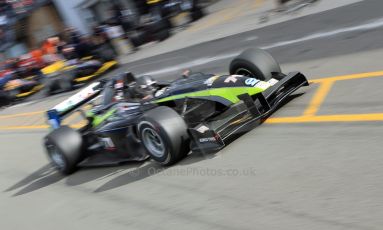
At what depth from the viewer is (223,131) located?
5.43m

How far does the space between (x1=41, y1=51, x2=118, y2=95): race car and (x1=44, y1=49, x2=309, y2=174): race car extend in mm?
8408

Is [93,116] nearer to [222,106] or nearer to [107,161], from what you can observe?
[107,161]

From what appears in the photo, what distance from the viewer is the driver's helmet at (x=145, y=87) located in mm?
6789

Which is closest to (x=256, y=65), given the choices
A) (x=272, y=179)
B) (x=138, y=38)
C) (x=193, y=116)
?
(x=193, y=116)

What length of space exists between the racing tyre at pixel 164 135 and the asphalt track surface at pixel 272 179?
20 centimetres

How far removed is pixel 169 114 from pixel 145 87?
4.87ft

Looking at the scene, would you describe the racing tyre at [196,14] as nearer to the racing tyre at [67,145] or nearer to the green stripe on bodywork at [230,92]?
the racing tyre at [67,145]

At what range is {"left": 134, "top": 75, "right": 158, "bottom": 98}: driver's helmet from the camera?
22.3ft

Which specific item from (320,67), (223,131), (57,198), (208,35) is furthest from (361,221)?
(208,35)

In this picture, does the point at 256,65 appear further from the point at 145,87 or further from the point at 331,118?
the point at 145,87

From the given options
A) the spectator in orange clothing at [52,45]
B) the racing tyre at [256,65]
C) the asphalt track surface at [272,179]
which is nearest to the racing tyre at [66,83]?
the spectator in orange clothing at [52,45]

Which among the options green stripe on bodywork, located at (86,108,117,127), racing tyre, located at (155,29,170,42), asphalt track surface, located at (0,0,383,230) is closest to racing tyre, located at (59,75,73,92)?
racing tyre, located at (155,29,170,42)

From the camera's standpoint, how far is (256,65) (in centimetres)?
635

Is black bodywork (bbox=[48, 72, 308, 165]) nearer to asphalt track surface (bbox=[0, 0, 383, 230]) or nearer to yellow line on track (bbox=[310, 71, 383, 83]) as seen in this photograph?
asphalt track surface (bbox=[0, 0, 383, 230])
